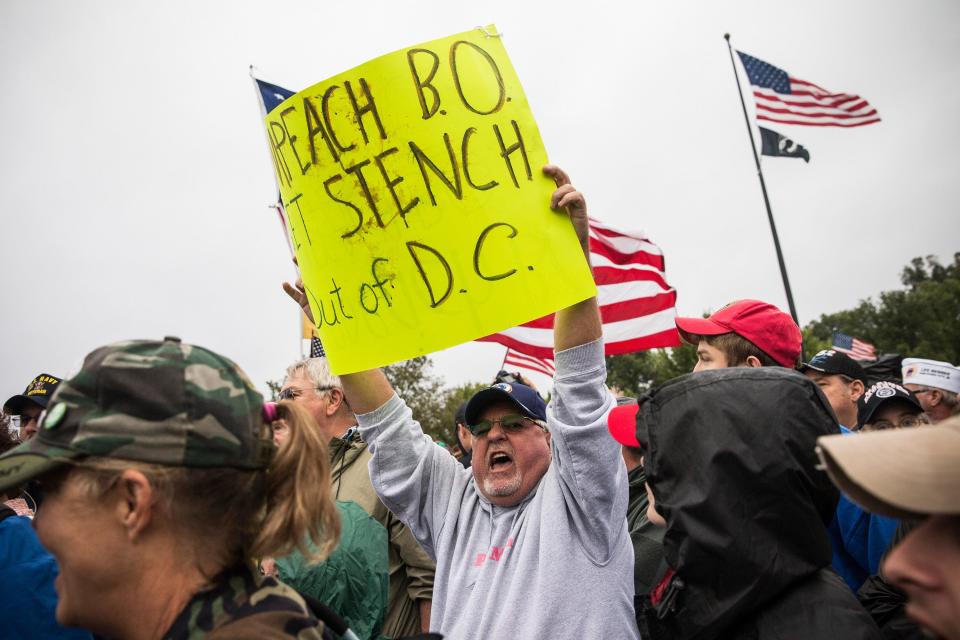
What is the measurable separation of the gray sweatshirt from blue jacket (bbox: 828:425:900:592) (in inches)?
51.9

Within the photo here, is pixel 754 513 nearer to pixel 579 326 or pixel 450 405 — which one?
pixel 579 326

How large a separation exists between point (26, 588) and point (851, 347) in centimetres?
1147

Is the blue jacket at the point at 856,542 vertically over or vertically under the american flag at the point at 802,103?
under

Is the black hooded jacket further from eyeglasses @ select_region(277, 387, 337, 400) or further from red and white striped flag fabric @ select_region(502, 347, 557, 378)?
red and white striped flag fabric @ select_region(502, 347, 557, 378)

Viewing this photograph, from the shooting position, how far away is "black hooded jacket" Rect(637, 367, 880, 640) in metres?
1.81

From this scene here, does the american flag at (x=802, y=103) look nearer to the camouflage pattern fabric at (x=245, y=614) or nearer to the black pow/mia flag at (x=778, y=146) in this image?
the black pow/mia flag at (x=778, y=146)

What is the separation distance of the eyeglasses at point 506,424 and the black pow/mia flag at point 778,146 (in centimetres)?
1052

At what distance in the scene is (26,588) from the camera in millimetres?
2475

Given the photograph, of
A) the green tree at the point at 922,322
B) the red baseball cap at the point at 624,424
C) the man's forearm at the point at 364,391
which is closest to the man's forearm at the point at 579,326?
the red baseball cap at the point at 624,424

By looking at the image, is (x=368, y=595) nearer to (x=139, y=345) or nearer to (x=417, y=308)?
(x=417, y=308)

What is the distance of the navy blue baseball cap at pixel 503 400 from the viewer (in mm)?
3097

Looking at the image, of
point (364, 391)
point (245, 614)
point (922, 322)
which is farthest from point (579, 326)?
point (922, 322)

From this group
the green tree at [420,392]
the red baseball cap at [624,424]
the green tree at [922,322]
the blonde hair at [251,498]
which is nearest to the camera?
the blonde hair at [251,498]

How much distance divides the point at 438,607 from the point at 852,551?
210 cm
